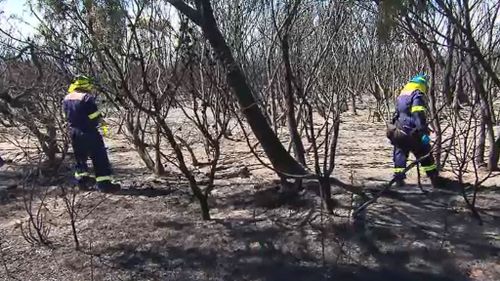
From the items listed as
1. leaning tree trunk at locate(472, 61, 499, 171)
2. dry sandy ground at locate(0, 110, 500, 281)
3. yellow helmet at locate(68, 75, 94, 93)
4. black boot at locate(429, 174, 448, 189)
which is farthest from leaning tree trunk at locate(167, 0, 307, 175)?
yellow helmet at locate(68, 75, 94, 93)

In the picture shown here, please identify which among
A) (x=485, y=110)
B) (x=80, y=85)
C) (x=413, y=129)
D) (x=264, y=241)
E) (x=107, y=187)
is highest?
(x=80, y=85)

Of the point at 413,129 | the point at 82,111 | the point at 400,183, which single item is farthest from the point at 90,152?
the point at 413,129

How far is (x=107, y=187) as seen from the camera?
716 cm

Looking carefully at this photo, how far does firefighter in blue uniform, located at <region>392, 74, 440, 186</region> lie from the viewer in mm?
6270

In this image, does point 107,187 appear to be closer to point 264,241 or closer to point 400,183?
point 264,241

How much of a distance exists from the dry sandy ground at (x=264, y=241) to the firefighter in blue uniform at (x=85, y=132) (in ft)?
2.86

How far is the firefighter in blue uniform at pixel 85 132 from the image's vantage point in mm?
7262

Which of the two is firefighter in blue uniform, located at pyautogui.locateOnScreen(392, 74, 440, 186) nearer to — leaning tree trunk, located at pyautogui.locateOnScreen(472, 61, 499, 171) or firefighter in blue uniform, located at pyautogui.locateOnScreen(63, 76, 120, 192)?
leaning tree trunk, located at pyautogui.locateOnScreen(472, 61, 499, 171)

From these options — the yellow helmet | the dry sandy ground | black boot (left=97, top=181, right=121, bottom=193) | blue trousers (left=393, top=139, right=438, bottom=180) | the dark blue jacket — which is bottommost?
the dry sandy ground

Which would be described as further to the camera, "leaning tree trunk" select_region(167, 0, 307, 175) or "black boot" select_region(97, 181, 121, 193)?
"black boot" select_region(97, 181, 121, 193)

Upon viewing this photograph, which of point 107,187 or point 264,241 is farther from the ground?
point 107,187

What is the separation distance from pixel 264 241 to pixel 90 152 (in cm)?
324

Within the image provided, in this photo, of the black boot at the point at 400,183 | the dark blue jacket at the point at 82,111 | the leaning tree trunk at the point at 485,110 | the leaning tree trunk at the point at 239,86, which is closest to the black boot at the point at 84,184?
the dark blue jacket at the point at 82,111

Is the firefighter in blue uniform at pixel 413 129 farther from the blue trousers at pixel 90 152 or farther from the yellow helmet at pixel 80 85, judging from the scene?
the yellow helmet at pixel 80 85
